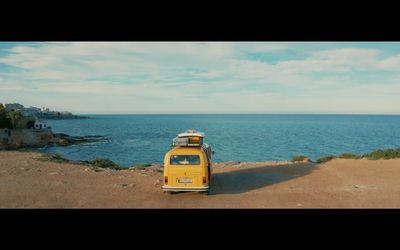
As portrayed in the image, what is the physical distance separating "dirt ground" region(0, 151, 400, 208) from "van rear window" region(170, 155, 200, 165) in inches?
45.1

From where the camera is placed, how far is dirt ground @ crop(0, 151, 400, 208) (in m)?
12.1

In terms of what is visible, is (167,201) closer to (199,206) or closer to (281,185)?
(199,206)

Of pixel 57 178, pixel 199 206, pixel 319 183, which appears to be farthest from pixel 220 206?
pixel 57 178

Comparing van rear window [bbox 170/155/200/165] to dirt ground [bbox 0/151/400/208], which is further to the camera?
van rear window [bbox 170/155/200/165]

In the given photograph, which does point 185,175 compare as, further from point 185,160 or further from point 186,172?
point 185,160

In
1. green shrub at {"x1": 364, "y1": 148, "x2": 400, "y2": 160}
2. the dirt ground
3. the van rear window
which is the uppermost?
the van rear window

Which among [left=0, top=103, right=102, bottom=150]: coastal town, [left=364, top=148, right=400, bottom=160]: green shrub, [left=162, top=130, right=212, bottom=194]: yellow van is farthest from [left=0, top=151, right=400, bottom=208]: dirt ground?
[left=0, top=103, right=102, bottom=150]: coastal town

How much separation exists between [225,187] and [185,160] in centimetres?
281

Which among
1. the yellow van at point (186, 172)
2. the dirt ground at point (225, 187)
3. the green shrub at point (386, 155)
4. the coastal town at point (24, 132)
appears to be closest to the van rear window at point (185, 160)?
the yellow van at point (186, 172)

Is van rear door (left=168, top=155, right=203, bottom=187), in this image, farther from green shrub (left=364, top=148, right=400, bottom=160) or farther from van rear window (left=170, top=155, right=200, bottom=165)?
green shrub (left=364, top=148, right=400, bottom=160)

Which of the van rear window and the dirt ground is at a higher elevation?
the van rear window

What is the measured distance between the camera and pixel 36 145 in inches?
2279

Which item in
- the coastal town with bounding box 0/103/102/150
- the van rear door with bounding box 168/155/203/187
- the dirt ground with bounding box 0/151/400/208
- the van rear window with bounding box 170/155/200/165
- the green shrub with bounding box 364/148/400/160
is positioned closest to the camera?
the dirt ground with bounding box 0/151/400/208

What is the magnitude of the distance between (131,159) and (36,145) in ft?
75.2
